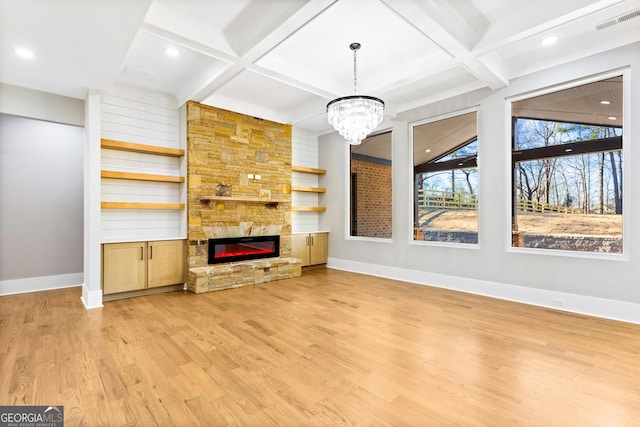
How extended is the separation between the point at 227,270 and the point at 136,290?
4.36ft

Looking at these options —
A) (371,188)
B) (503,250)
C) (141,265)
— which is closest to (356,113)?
(503,250)

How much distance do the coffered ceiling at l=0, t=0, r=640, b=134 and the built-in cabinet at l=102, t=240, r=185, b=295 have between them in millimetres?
2237

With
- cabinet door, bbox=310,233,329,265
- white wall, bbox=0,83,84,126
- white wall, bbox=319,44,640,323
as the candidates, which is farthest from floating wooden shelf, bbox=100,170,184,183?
white wall, bbox=319,44,640,323

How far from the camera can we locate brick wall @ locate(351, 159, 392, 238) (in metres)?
6.16

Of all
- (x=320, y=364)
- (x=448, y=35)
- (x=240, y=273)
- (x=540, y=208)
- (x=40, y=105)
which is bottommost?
(x=320, y=364)

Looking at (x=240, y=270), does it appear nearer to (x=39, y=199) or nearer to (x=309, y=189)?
(x=309, y=189)

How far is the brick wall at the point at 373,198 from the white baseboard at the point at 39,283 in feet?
17.3

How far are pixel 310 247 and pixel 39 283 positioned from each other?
4.71 meters

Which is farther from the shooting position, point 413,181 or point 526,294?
point 413,181

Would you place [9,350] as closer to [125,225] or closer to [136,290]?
[136,290]

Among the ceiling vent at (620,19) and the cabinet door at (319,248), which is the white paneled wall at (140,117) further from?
the ceiling vent at (620,19)

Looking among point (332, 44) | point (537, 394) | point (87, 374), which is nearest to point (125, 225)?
point (87, 374)

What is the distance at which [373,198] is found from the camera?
21.6 ft

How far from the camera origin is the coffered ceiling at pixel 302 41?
2746 mm
